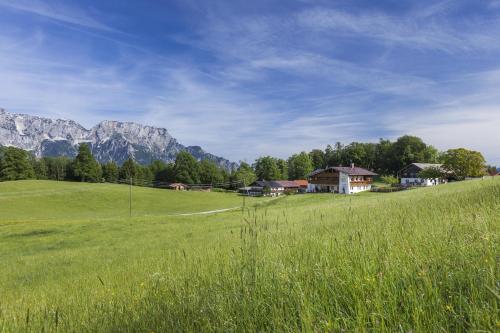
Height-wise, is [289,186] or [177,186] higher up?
[177,186]

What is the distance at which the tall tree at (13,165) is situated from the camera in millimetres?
126000

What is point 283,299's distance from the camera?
355cm

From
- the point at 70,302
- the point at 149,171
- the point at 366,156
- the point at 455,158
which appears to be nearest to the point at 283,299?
the point at 70,302

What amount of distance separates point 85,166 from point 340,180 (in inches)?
3873

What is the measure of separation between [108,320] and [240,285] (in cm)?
200

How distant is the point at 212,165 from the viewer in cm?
16625

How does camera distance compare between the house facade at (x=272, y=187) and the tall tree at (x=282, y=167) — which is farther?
the tall tree at (x=282, y=167)

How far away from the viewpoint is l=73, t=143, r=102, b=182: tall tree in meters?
136

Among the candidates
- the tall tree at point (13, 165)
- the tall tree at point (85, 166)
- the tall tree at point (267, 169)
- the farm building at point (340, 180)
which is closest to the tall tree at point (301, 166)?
the tall tree at point (267, 169)

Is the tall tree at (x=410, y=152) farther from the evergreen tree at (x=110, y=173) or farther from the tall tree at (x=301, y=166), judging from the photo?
the evergreen tree at (x=110, y=173)

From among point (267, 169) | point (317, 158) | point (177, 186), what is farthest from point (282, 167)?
point (177, 186)

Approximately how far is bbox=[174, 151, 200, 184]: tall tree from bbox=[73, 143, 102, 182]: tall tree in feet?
111

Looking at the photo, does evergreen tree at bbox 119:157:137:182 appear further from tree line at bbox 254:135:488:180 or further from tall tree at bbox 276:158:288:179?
tall tree at bbox 276:158:288:179

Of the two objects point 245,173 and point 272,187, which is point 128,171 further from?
point 272,187
